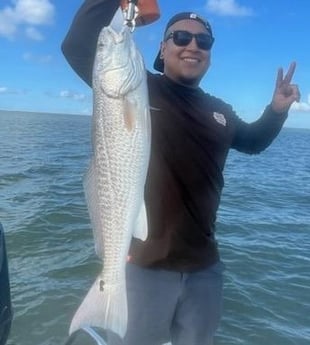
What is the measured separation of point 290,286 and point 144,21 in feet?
24.5

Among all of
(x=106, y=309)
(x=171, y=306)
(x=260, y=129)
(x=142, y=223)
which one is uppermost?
(x=260, y=129)

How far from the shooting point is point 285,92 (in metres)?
4.16

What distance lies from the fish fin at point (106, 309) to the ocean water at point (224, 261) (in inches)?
157

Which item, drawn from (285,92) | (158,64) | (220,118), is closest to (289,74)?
(285,92)

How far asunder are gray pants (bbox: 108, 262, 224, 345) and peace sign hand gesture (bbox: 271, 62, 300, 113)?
4.69ft

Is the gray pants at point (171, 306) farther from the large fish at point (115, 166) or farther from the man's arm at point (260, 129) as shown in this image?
the man's arm at point (260, 129)

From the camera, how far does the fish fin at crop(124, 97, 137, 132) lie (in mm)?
2945

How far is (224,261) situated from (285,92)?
696 centimetres

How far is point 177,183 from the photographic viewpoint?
379 cm

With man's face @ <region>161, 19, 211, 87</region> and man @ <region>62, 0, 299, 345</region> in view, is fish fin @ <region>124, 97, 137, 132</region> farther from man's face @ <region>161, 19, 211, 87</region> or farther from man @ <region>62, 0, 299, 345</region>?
man's face @ <region>161, 19, 211, 87</region>

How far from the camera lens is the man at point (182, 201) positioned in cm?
379

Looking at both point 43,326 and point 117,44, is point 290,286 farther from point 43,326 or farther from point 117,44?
point 117,44

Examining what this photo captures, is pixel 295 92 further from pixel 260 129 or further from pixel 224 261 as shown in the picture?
pixel 224 261

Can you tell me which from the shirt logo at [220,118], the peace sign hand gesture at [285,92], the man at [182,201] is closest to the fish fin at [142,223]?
the man at [182,201]
